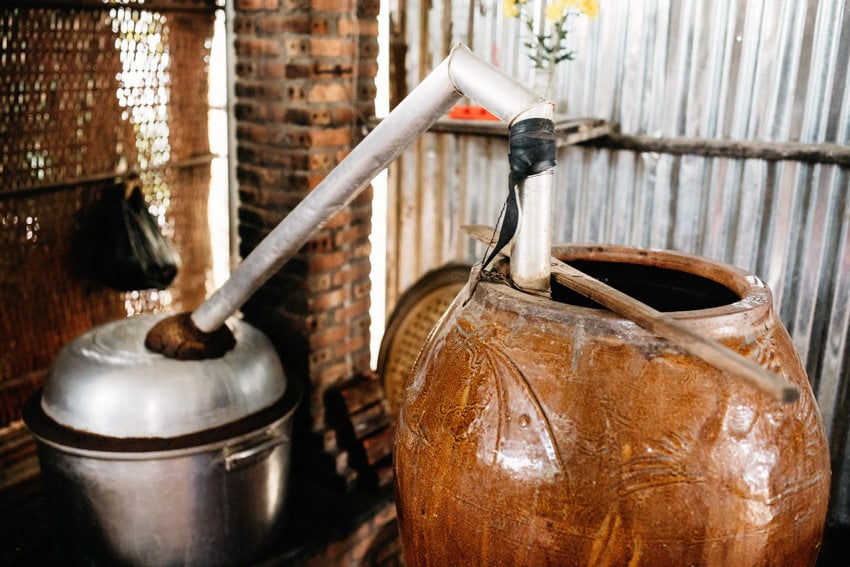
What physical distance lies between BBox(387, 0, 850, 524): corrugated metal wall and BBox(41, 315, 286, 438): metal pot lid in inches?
64.5

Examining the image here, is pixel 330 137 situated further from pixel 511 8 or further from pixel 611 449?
pixel 611 449

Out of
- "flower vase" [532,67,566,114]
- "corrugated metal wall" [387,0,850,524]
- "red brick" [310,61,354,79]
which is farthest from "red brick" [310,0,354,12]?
"flower vase" [532,67,566,114]

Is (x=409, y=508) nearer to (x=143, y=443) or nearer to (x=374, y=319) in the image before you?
(x=143, y=443)

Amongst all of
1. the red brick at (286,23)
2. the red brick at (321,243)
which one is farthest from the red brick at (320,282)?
the red brick at (286,23)

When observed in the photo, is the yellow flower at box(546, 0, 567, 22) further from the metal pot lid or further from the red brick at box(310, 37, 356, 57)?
the metal pot lid

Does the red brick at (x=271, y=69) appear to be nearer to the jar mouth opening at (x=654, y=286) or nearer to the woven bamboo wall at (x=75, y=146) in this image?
the woven bamboo wall at (x=75, y=146)

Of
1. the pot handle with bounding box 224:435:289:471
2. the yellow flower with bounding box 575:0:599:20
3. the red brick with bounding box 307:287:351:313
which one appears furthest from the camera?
the red brick with bounding box 307:287:351:313

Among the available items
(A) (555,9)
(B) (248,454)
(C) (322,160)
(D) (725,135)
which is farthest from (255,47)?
(D) (725,135)

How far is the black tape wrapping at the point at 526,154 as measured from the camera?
63.6 inches

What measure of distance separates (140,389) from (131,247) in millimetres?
971

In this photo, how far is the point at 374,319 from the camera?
444 cm

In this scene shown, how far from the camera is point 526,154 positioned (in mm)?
1617

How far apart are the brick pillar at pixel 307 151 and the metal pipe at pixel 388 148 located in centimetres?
77

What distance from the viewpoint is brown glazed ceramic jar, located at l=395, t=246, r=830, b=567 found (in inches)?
54.9
